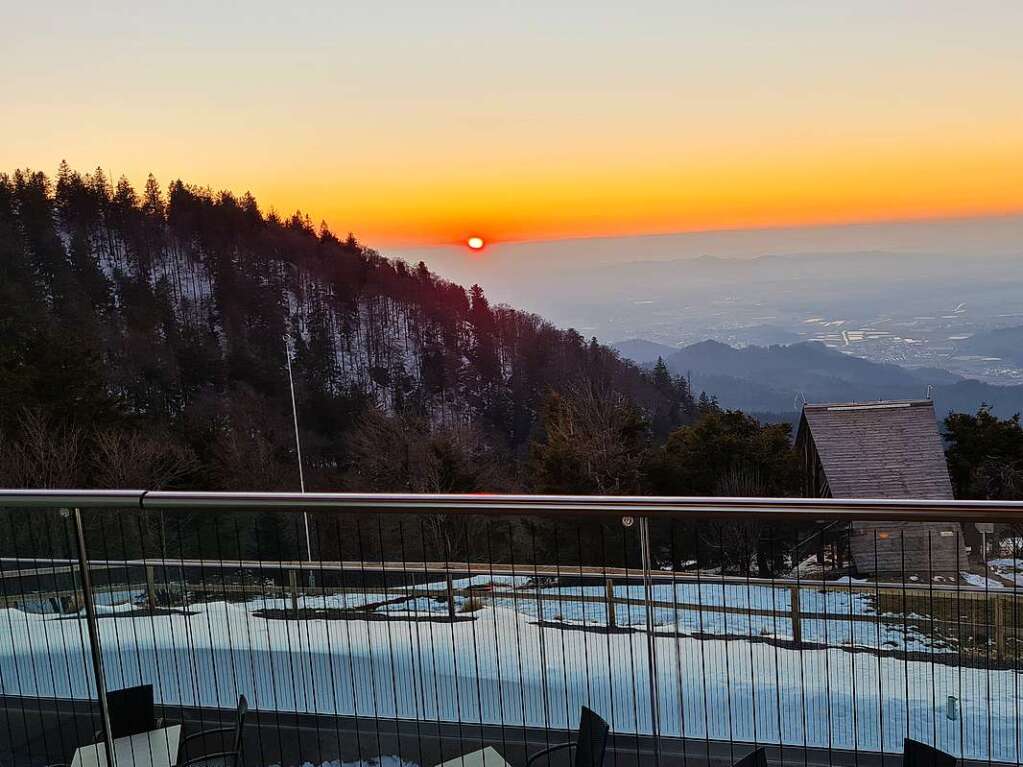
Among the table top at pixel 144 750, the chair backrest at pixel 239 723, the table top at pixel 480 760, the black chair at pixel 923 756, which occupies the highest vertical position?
the black chair at pixel 923 756

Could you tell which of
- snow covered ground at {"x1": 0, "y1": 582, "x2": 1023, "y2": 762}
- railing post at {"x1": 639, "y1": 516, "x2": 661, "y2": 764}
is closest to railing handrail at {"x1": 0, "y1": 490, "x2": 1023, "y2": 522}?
railing post at {"x1": 639, "y1": 516, "x2": 661, "y2": 764}

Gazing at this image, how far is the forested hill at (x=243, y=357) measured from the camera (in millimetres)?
24984

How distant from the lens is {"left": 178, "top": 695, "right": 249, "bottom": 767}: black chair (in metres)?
3.34

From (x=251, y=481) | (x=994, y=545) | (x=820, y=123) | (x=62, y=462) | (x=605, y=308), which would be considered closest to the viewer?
(x=994, y=545)

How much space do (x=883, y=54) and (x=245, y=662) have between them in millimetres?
40564

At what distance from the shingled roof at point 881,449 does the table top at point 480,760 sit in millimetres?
17542

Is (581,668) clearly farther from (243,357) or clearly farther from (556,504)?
(243,357)

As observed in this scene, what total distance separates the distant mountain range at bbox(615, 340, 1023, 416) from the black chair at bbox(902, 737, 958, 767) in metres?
29.9

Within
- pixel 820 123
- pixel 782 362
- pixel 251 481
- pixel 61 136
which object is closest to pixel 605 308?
pixel 782 362

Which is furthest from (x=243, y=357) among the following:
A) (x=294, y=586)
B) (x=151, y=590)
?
(x=294, y=586)

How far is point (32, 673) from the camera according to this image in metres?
3.63

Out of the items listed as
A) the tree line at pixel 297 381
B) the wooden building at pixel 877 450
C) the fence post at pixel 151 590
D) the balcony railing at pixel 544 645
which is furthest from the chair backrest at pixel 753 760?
the wooden building at pixel 877 450

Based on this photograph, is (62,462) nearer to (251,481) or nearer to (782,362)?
(251,481)

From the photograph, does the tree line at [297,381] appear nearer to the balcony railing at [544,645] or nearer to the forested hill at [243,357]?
the forested hill at [243,357]
